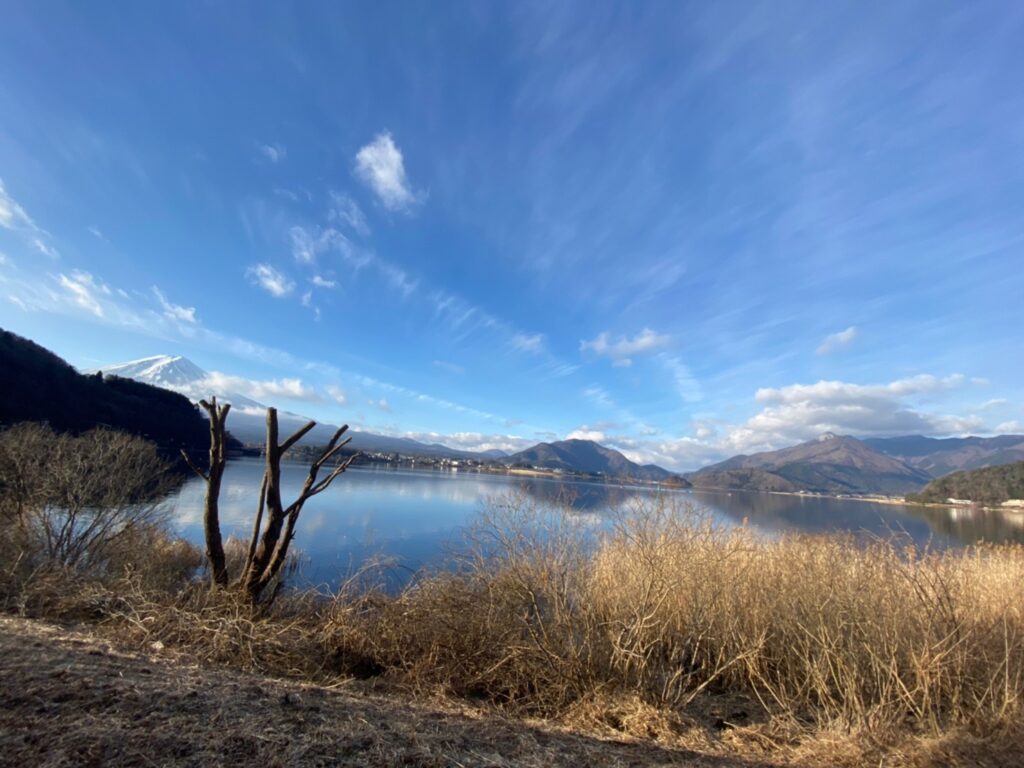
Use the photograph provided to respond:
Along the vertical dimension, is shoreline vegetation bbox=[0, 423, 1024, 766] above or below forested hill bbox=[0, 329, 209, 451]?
below

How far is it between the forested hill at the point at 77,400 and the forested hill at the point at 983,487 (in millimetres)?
108395

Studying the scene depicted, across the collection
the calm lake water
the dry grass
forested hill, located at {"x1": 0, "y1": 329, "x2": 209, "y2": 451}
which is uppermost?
forested hill, located at {"x1": 0, "y1": 329, "x2": 209, "y2": 451}

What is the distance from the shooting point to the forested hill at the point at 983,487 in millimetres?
67812

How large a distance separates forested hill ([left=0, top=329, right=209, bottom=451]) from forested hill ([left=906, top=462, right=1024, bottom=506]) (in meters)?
108

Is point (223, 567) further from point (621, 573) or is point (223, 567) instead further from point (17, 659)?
point (621, 573)

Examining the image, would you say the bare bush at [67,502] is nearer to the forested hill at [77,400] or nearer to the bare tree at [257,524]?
the bare tree at [257,524]

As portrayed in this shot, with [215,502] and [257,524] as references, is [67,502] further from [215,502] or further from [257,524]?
[257,524]

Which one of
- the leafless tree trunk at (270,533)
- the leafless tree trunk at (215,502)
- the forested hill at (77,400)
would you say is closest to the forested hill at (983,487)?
the leafless tree trunk at (270,533)

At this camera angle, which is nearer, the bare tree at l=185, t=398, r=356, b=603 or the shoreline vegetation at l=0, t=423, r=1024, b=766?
the shoreline vegetation at l=0, t=423, r=1024, b=766

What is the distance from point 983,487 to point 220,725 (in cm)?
10211

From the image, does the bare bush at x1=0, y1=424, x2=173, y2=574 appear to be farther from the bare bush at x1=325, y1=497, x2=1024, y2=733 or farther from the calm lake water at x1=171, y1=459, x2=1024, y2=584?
the bare bush at x1=325, y1=497, x2=1024, y2=733

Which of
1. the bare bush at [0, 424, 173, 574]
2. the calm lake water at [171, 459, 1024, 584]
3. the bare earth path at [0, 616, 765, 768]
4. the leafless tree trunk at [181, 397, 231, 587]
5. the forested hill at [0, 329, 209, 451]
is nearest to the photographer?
the bare earth path at [0, 616, 765, 768]

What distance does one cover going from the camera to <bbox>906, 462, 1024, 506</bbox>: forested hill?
222ft

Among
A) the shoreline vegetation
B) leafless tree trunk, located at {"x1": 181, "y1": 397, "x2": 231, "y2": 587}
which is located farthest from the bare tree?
the shoreline vegetation
